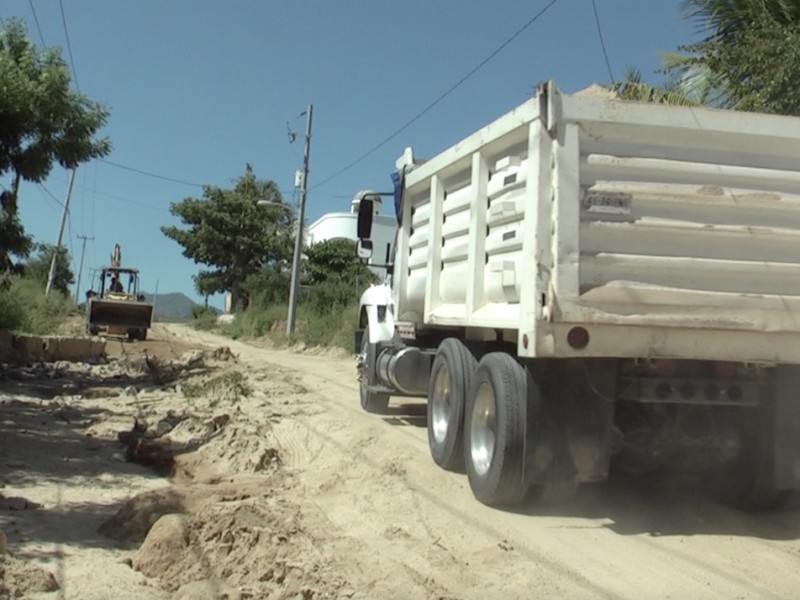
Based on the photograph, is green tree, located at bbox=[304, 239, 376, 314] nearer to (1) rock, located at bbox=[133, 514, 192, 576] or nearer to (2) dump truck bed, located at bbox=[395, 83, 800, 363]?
(1) rock, located at bbox=[133, 514, 192, 576]

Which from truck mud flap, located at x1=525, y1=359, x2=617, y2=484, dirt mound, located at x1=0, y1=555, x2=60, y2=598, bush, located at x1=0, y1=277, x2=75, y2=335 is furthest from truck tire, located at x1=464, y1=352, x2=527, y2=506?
bush, located at x1=0, y1=277, x2=75, y2=335

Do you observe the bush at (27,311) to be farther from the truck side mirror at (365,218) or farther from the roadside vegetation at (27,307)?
the truck side mirror at (365,218)

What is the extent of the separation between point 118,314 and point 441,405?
855 inches

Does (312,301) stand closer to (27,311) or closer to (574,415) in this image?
(27,311)

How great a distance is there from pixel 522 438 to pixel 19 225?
10749 mm

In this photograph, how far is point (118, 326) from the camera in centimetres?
2677

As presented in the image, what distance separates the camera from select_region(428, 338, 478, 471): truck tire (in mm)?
6980

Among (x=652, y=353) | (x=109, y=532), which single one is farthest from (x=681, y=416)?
(x=109, y=532)

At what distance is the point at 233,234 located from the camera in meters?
46.4

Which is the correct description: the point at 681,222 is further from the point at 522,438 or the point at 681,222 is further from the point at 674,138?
the point at 522,438

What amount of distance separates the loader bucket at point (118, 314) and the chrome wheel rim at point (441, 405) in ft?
69.1

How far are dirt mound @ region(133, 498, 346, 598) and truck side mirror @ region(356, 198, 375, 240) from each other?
5.57 metres

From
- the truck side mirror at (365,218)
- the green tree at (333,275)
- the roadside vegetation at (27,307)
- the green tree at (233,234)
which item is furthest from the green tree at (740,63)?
the green tree at (233,234)

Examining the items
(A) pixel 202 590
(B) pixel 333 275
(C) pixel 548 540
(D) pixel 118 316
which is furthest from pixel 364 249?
(B) pixel 333 275
